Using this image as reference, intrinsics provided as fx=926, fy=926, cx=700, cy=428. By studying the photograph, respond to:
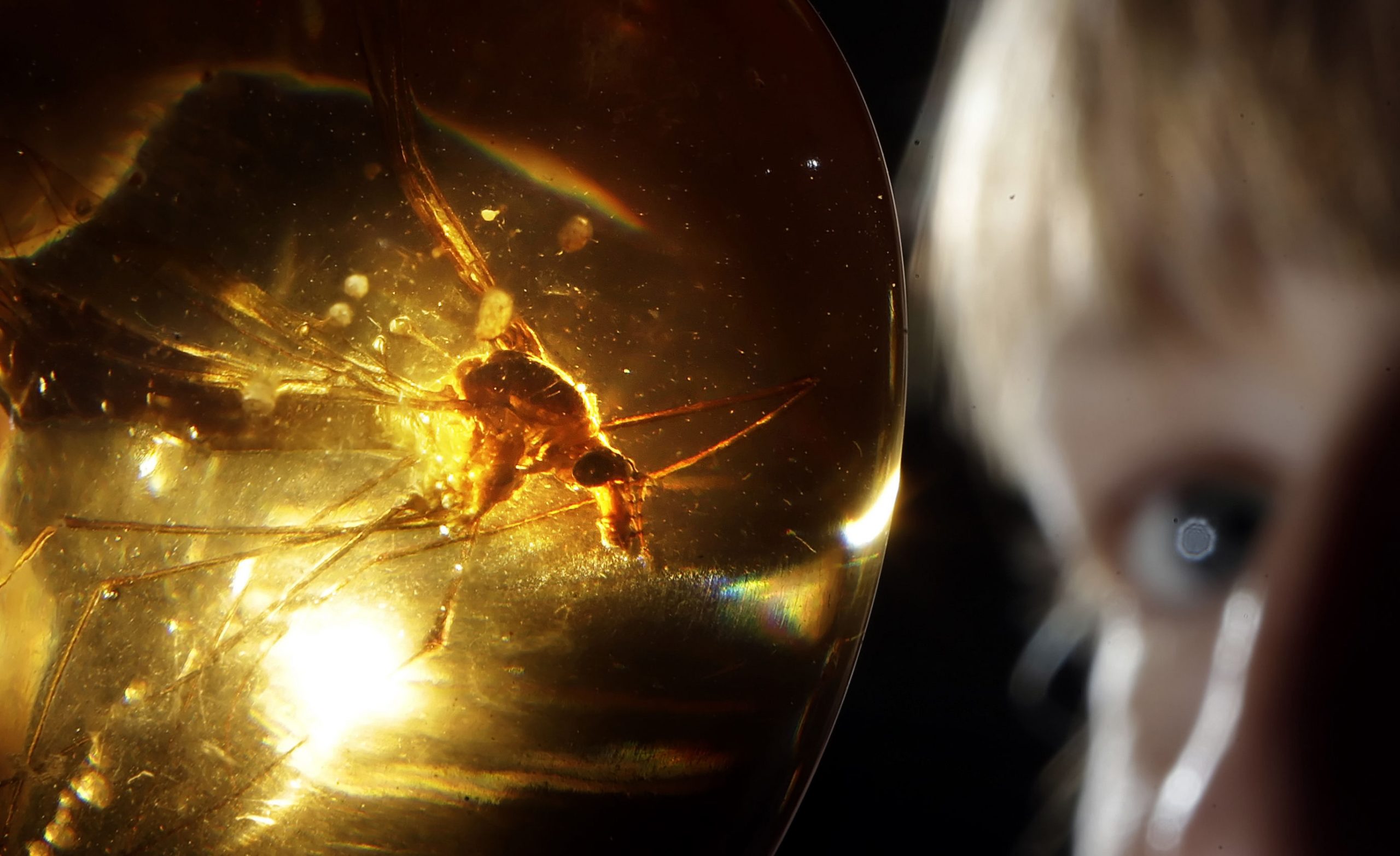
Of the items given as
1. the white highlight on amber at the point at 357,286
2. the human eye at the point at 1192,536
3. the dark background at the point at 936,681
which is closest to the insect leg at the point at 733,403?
the white highlight on amber at the point at 357,286

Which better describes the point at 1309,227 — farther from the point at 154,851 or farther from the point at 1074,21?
the point at 154,851

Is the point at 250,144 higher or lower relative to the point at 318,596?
higher

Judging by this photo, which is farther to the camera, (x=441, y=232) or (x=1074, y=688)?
(x=1074, y=688)

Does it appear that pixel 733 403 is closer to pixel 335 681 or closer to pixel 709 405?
pixel 709 405

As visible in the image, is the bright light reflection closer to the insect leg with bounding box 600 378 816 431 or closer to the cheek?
the insect leg with bounding box 600 378 816 431

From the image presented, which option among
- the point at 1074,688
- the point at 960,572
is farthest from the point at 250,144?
the point at 1074,688

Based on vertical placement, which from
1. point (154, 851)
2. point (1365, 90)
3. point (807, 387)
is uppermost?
point (1365, 90)
